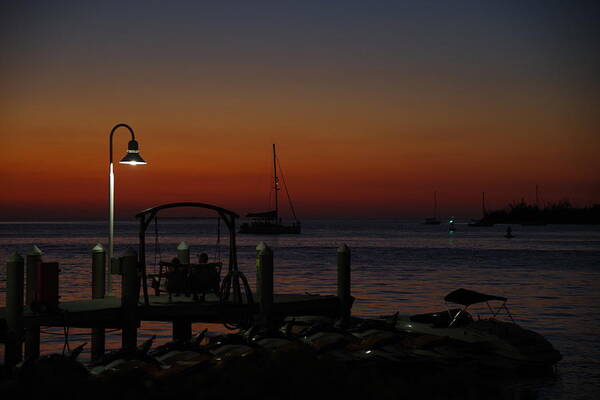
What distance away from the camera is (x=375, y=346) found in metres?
16.6

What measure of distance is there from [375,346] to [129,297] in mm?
5396

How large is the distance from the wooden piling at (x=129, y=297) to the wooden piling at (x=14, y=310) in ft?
6.82

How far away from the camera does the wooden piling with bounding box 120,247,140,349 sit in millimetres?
16312

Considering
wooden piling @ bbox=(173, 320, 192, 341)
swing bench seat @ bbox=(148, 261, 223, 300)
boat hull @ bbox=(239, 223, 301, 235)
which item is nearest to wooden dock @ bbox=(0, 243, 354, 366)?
swing bench seat @ bbox=(148, 261, 223, 300)

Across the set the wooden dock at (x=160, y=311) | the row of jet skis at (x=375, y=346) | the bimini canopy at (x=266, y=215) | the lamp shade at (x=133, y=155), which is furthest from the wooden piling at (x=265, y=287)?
the bimini canopy at (x=266, y=215)

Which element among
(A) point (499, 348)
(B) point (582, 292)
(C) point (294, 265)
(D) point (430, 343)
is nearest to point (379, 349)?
(D) point (430, 343)

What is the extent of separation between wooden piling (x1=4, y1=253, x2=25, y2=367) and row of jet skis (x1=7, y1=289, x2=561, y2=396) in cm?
267

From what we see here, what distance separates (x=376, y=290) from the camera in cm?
4278

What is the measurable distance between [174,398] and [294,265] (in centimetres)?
5528

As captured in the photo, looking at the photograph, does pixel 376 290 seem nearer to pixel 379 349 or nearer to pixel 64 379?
pixel 379 349

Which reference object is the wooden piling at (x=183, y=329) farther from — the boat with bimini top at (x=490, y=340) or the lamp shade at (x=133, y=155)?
the boat with bimini top at (x=490, y=340)

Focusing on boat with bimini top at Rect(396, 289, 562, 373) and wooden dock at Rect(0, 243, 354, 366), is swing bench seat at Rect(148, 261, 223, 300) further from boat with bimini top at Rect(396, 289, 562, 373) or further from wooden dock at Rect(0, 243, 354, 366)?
boat with bimini top at Rect(396, 289, 562, 373)

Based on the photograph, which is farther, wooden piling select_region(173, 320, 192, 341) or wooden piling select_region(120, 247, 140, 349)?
wooden piling select_region(173, 320, 192, 341)

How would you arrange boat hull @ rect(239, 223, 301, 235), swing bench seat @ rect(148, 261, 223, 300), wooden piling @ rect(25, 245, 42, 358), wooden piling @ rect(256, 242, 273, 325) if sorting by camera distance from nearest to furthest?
wooden piling @ rect(25, 245, 42, 358)
swing bench seat @ rect(148, 261, 223, 300)
wooden piling @ rect(256, 242, 273, 325)
boat hull @ rect(239, 223, 301, 235)
